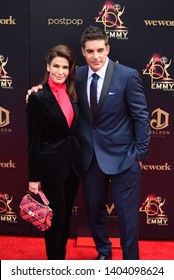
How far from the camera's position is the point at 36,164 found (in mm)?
2633

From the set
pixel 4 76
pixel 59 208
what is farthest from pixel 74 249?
pixel 4 76

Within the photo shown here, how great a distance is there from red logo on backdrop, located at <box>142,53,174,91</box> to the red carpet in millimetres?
1297

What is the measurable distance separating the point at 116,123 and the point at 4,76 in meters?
1.11

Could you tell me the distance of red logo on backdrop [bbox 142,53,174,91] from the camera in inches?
129

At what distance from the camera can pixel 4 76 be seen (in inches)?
134

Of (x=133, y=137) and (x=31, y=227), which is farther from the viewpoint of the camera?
(x=31, y=227)

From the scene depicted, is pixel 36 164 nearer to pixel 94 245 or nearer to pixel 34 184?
pixel 34 184

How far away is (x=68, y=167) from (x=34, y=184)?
0.79 ft

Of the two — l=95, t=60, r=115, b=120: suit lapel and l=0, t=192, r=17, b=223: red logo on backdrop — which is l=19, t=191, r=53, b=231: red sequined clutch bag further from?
l=0, t=192, r=17, b=223: red logo on backdrop

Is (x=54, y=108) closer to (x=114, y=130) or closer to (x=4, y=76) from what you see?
(x=114, y=130)

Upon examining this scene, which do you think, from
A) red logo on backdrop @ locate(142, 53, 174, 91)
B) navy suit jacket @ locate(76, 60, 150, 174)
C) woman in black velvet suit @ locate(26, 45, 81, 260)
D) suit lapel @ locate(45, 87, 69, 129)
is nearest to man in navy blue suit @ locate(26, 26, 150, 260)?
navy suit jacket @ locate(76, 60, 150, 174)

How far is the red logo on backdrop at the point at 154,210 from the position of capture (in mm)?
3570
